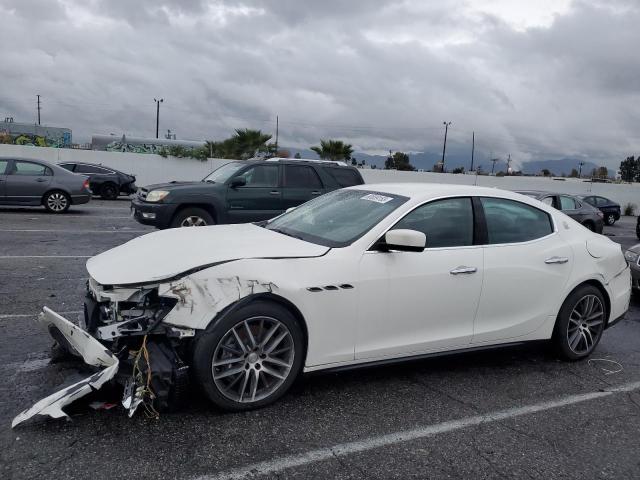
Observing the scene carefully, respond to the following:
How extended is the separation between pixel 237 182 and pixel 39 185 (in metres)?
7.16

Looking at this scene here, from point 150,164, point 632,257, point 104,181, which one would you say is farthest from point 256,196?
point 150,164

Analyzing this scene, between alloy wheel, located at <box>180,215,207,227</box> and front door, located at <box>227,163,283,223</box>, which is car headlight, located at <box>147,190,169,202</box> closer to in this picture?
alloy wheel, located at <box>180,215,207,227</box>

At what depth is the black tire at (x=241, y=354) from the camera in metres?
3.41

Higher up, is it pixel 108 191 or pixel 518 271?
pixel 518 271

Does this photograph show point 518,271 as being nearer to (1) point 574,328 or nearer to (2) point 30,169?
(1) point 574,328

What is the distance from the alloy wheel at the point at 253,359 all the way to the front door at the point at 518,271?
1.68m

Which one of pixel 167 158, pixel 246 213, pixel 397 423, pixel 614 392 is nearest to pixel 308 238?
pixel 397 423

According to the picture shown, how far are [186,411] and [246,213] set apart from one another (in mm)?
7402

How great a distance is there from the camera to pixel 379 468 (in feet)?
10.2

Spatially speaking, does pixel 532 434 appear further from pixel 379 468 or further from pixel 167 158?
pixel 167 158

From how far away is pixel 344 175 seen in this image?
11.5 m

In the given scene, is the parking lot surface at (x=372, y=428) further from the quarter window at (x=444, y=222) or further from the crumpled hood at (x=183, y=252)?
the quarter window at (x=444, y=222)

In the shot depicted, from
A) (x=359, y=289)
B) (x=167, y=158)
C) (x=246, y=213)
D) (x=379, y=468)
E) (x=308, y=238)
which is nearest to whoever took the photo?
(x=379, y=468)

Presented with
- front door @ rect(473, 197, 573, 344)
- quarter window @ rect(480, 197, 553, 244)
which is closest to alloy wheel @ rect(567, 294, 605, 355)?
front door @ rect(473, 197, 573, 344)
